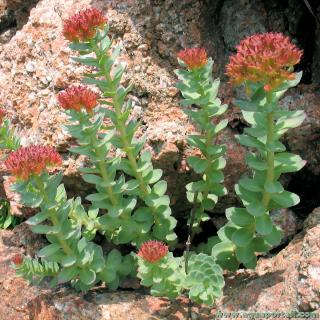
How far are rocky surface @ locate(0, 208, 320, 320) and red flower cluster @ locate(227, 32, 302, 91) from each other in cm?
81

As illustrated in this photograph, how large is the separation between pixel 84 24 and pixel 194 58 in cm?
57

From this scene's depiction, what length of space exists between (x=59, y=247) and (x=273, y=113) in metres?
1.25

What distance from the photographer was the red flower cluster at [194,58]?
9.26 feet

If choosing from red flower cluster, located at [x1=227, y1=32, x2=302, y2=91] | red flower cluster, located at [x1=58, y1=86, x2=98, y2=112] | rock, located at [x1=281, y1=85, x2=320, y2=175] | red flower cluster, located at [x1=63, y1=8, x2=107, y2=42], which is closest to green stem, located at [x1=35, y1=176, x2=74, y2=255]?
red flower cluster, located at [x1=58, y1=86, x2=98, y2=112]

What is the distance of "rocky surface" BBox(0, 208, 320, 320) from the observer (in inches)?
101

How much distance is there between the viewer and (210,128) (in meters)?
3.03

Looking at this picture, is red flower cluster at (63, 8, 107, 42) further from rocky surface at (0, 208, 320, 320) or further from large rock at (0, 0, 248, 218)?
rocky surface at (0, 208, 320, 320)

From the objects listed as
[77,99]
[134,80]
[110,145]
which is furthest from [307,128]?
[77,99]

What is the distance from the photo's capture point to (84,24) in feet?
8.66

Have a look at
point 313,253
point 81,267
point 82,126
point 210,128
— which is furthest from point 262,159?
point 81,267

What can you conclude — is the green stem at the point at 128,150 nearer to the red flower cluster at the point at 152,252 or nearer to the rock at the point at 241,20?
the red flower cluster at the point at 152,252

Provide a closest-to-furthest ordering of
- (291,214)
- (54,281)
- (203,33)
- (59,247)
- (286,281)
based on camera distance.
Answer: (286,281), (59,247), (54,281), (291,214), (203,33)

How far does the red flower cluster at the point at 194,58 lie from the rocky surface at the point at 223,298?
3.22 ft

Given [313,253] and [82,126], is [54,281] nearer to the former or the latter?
[82,126]
